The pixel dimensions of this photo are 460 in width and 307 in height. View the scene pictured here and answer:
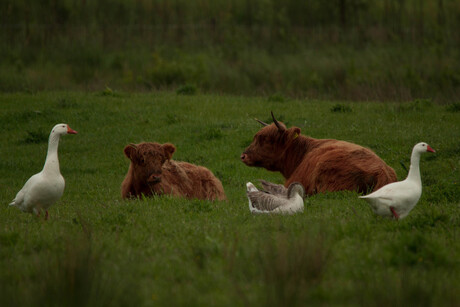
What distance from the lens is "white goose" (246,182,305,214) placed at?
873cm

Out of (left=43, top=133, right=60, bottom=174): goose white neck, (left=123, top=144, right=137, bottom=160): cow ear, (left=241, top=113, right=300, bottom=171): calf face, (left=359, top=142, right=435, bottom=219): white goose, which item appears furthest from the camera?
(left=241, top=113, right=300, bottom=171): calf face

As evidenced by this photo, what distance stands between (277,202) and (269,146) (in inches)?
150

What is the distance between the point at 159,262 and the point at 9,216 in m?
4.40

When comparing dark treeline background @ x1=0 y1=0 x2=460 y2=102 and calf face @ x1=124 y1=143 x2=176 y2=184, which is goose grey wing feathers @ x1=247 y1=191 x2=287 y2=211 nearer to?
calf face @ x1=124 y1=143 x2=176 y2=184

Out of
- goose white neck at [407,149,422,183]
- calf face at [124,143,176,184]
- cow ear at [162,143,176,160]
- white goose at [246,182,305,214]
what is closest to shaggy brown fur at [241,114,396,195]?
white goose at [246,182,305,214]

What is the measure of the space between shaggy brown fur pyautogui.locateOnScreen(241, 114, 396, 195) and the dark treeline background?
12.6 meters

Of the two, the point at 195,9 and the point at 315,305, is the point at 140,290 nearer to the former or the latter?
the point at 315,305

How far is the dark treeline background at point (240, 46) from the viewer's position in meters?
27.6

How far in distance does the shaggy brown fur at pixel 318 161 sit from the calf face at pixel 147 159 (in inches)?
95.7

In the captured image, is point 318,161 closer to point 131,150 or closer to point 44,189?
point 131,150

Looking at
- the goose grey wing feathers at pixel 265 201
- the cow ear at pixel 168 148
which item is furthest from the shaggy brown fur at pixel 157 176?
the goose grey wing feathers at pixel 265 201

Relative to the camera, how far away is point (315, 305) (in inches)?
192

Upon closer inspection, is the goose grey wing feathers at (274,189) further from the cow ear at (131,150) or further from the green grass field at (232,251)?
the cow ear at (131,150)

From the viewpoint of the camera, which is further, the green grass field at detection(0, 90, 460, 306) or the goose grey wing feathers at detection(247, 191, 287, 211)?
the goose grey wing feathers at detection(247, 191, 287, 211)
